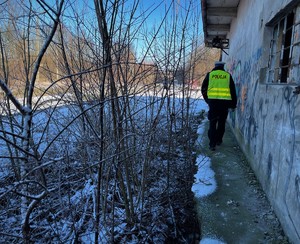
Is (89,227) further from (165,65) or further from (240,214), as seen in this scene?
(165,65)

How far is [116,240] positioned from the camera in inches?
95.3

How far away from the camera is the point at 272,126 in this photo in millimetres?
2594

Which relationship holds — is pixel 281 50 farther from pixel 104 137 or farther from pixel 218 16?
pixel 218 16

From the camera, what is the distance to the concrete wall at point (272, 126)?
1.96m

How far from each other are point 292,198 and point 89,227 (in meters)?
2.07

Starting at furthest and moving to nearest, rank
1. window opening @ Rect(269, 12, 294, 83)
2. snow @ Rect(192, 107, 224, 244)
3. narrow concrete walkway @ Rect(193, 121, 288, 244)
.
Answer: snow @ Rect(192, 107, 224, 244)
window opening @ Rect(269, 12, 294, 83)
narrow concrete walkway @ Rect(193, 121, 288, 244)

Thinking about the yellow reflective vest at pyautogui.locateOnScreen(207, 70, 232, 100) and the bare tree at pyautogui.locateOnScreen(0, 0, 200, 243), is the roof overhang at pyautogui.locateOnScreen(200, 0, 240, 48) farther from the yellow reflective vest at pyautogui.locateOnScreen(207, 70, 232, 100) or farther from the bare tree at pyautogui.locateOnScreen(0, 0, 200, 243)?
the bare tree at pyautogui.locateOnScreen(0, 0, 200, 243)

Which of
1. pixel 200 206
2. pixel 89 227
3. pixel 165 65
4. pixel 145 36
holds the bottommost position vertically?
pixel 89 227

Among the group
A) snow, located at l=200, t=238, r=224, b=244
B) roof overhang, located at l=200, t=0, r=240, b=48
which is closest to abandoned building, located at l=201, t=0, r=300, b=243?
snow, located at l=200, t=238, r=224, b=244

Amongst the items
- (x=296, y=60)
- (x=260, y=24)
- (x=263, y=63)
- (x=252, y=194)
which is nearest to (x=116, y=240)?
(x=252, y=194)

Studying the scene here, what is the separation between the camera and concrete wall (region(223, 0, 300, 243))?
1.96 m

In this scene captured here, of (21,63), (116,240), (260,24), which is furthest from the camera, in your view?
(260,24)

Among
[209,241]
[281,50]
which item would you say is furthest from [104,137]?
[281,50]

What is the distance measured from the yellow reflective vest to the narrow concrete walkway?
4.08 feet
